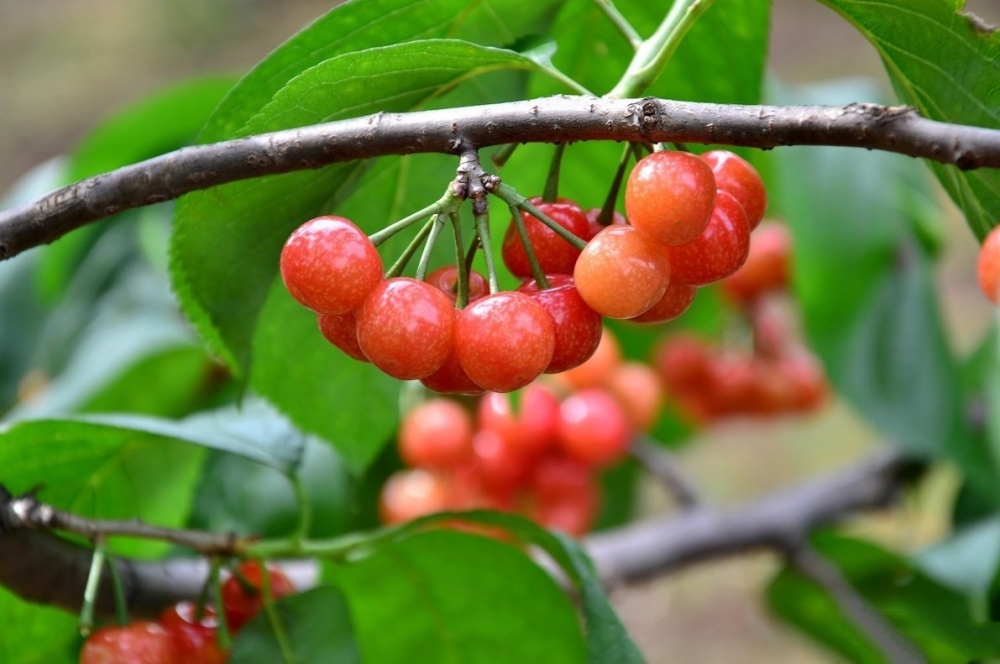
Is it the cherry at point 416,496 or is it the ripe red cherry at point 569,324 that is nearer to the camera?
the ripe red cherry at point 569,324

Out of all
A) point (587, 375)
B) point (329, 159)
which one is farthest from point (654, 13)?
point (587, 375)

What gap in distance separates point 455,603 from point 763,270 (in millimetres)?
701

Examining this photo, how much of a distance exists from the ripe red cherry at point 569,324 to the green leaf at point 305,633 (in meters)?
0.22

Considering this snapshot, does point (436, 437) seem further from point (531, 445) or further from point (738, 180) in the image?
point (738, 180)

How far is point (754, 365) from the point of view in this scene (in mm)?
1300

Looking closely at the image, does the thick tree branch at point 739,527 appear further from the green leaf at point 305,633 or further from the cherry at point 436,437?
the green leaf at point 305,633

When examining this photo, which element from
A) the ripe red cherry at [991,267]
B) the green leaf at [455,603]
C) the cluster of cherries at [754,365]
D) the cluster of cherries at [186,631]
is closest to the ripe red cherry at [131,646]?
the cluster of cherries at [186,631]

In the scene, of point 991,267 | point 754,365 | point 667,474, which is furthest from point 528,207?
point 754,365

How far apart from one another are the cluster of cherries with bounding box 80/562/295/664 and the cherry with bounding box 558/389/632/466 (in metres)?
0.40

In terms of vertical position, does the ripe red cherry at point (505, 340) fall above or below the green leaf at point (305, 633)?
above

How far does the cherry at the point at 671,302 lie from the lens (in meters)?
0.47

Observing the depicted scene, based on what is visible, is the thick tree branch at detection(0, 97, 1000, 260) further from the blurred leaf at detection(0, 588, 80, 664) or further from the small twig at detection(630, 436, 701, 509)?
the small twig at detection(630, 436, 701, 509)

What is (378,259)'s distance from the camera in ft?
1.41

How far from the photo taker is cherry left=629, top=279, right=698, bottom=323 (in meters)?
0.47
